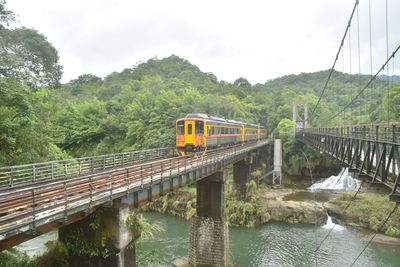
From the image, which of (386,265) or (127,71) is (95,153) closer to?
(386,265)

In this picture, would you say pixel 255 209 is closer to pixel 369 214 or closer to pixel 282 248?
pixel 282 248

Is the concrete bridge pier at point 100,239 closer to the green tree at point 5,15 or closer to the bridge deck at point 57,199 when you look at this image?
the bridge deck at point 57,199

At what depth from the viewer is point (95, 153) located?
3806 cm

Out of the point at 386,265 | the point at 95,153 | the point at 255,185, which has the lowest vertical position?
the point at 386,265

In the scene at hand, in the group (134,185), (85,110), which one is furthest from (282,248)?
(85,110)

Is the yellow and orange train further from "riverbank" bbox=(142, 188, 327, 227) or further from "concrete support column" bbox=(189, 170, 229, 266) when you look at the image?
"riverbank" bbox=(142, 188, 327, 227)

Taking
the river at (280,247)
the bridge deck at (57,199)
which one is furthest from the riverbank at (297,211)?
the bridge deck at (57,199)

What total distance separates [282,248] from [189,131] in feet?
34.9

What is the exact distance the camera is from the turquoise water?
1781 cm

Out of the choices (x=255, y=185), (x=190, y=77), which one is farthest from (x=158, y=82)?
(x=255, y=185)

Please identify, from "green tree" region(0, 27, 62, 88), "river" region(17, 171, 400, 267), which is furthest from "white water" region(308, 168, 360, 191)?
"green tree" region(0, 27, 62, 88)

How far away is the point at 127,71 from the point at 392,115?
80703 millimetres

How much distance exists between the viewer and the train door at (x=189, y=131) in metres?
20.5

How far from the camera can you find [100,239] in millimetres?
8430
